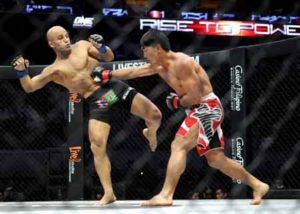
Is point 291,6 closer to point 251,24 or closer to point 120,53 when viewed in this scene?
point 251,24

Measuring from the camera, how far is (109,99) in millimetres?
2449

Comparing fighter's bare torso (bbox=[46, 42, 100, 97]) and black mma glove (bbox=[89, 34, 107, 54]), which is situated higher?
black mma glove (bbox=[89, 34, 107, 54])

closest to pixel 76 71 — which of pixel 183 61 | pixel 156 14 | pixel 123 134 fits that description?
pixel 183 61

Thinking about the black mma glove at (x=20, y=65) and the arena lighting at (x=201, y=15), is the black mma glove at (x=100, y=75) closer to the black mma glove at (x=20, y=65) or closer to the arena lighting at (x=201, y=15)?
the black mma glove at (x=20, y=65)

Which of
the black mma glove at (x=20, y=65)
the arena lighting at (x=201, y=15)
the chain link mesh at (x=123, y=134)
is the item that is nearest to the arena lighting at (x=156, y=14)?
the arena lighting at (x=201, y=15)

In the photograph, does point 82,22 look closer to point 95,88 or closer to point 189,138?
point 95,88

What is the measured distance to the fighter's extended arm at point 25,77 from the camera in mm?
2244

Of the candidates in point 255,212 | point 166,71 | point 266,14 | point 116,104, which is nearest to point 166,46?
point 166,71

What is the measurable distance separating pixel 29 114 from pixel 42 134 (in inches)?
8.6

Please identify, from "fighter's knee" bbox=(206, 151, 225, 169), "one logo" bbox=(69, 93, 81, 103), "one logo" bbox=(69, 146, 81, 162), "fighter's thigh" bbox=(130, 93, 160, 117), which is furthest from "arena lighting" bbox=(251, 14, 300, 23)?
"fighter's knee" bbox=(206, 151, 225, 169)

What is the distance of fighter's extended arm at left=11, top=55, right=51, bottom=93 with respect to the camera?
2.24 m

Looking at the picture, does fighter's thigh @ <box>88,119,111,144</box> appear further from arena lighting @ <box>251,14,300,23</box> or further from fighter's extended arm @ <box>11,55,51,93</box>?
arena lighting @ <box>251,14,300,23</box>

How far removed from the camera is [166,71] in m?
2.18

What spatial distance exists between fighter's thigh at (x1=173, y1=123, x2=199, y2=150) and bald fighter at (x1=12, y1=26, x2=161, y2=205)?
1.13 ft
